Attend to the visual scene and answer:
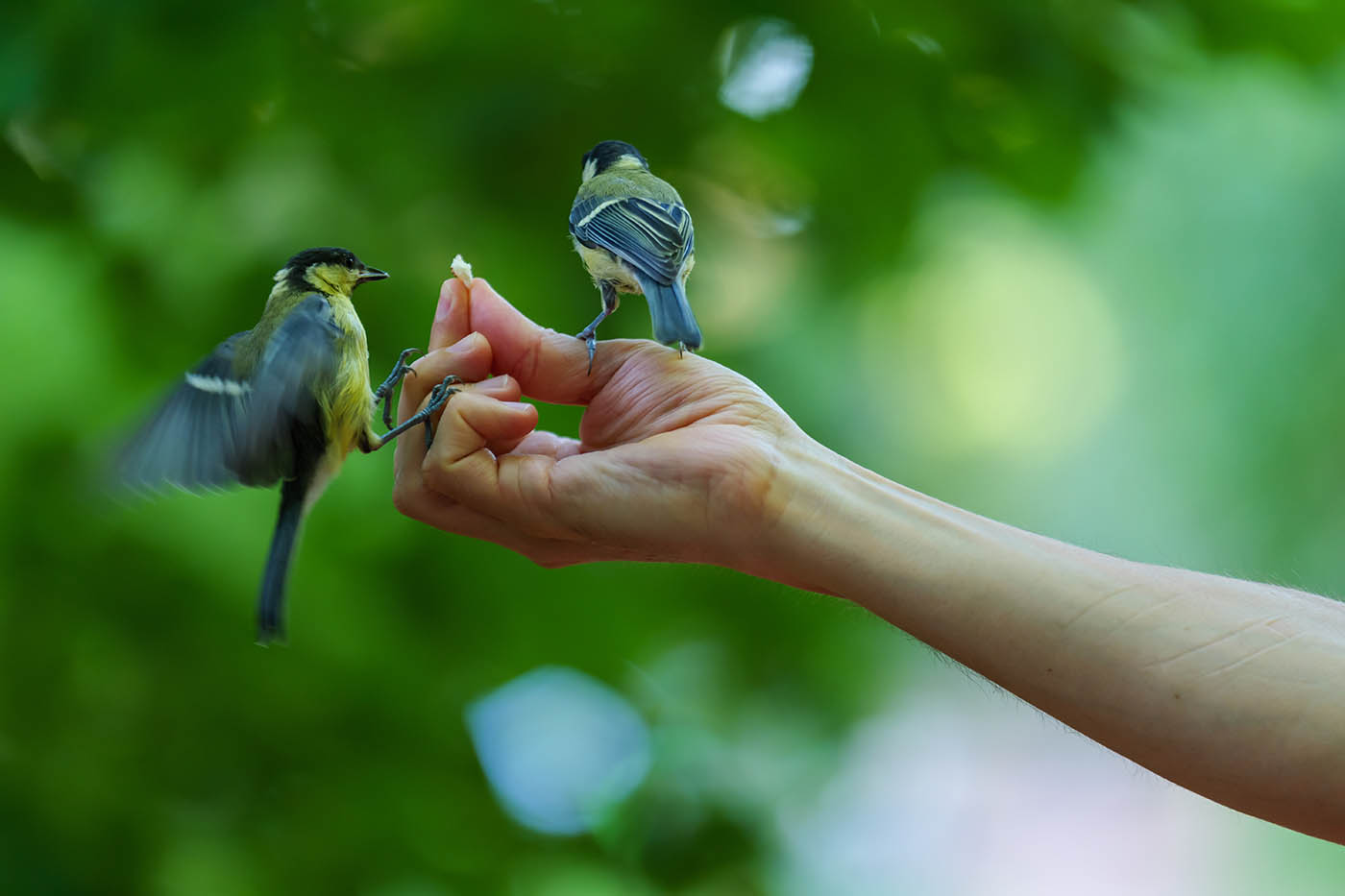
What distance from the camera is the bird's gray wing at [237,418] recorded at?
146 cm

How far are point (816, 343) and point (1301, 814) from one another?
151 cm

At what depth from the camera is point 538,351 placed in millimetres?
1755

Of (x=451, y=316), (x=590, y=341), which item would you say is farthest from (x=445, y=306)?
(x=590, y=341)

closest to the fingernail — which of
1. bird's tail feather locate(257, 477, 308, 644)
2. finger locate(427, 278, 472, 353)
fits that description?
finger locate(427, 278, 472, 353)

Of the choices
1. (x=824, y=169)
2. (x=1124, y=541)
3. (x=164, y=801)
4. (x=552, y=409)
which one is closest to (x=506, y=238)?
(x=552, y=409)

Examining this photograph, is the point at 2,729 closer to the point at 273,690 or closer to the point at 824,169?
the point at 273,690

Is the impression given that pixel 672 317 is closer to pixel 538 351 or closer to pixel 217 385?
pixel 538 351

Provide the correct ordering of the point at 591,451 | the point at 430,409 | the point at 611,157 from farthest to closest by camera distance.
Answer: the point at 611,157
the point at 591,451
the point at 430,409

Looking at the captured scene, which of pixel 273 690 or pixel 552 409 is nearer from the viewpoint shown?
pixel 273 690

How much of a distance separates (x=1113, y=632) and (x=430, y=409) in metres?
0.97

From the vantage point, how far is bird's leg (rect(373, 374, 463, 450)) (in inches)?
64.9

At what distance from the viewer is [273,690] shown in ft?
7.20

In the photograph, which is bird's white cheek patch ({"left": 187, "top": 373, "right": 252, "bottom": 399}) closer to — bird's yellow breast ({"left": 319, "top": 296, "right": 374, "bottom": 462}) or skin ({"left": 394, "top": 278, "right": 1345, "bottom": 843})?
bird's yellow breast ({"left": 319, "top": 296, "right": 374, "bottom": 462})

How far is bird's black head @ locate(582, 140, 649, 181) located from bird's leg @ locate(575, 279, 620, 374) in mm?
258
